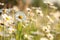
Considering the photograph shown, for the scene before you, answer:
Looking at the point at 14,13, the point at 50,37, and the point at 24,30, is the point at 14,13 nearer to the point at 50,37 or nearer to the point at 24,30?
the point at 24,30

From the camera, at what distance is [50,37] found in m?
1.73

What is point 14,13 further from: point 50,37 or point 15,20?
point 50,37

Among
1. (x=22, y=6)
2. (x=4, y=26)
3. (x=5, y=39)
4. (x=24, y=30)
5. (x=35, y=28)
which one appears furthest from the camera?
(x=22, y=6)

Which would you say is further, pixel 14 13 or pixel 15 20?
pixel 14 13

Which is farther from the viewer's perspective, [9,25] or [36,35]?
[36,35]

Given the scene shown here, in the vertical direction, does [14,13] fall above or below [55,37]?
above

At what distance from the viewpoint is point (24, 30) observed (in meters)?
1.93

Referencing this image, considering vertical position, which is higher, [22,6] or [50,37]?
[22,6]

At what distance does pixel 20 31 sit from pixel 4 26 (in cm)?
23

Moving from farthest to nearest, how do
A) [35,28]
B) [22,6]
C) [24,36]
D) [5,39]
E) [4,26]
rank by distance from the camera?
[22,6] → [35,28] → [24,36] → [5,39] → [4,26]

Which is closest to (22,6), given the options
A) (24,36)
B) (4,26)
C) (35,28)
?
(35,28)

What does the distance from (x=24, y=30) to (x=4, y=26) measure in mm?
380

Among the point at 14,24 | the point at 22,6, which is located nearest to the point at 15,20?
the point at 14,24

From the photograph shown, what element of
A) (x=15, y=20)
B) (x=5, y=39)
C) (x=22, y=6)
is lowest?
(x=5, y=39)
